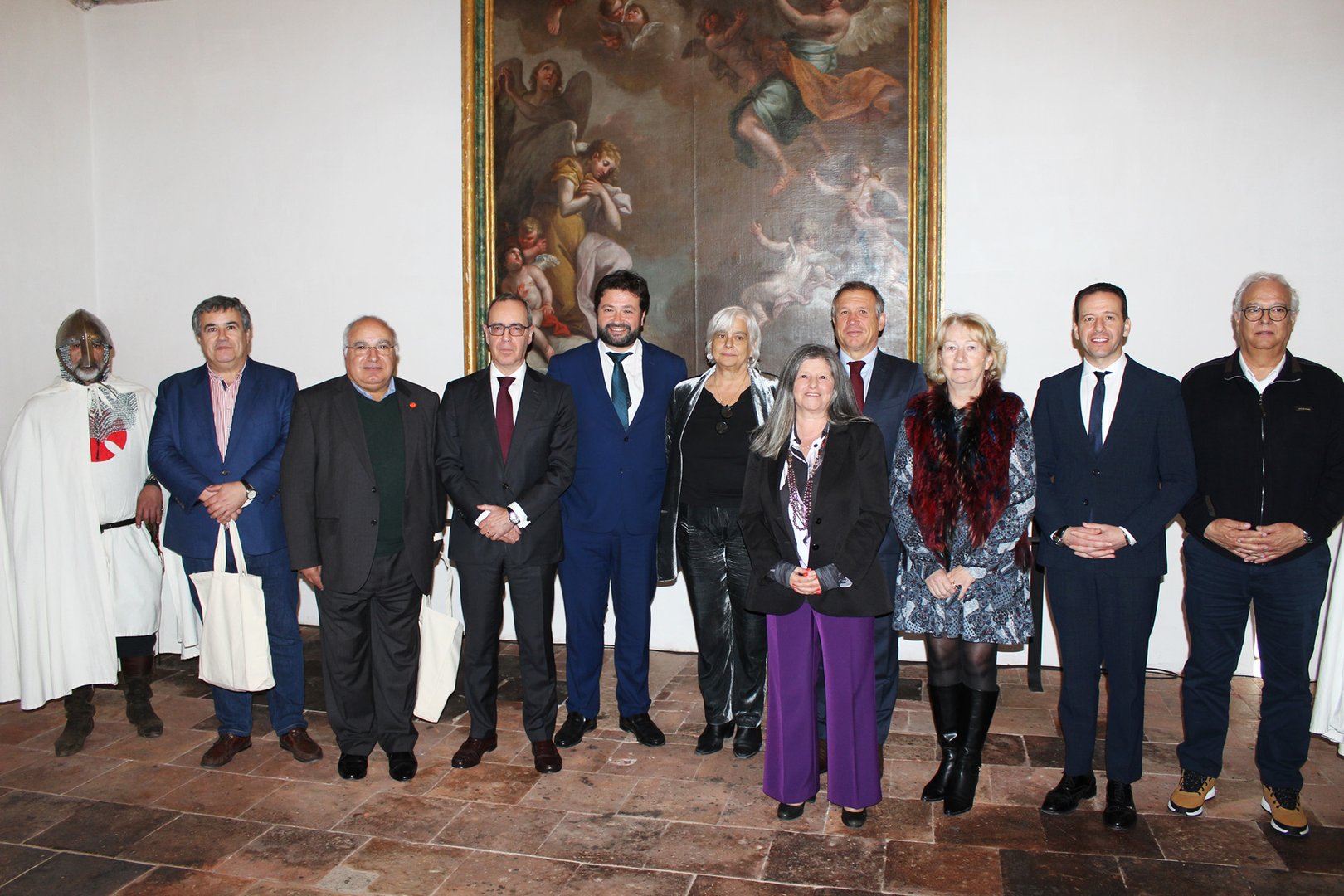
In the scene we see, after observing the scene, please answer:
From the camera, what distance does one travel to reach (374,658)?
3959mm

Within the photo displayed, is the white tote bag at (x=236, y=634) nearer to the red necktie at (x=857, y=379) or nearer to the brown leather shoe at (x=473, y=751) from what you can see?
the brown leather shoe at (x=473, y=751)

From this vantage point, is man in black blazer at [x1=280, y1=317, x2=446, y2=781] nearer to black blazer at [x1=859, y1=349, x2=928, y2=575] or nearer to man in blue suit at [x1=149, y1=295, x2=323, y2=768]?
man in blue suit at [x1=149, y1=295, x2=323, y2=768]

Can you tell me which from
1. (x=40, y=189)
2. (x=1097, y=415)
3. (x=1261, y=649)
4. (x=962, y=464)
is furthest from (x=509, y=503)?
(x=40, y=189)

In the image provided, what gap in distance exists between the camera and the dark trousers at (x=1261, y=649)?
332cm

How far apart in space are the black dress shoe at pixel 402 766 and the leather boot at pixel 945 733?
2.00 metres

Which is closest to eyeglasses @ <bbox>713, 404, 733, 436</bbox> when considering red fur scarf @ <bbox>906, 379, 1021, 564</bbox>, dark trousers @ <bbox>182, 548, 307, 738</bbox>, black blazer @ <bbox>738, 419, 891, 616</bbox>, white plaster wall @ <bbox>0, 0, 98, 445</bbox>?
black blazer @ <bbox>738, 419, 891, 616</bbox>

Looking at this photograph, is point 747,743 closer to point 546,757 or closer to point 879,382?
point 546,757

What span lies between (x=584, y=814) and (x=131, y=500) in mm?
2671

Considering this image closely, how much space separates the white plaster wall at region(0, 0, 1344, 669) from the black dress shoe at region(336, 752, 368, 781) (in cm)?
211

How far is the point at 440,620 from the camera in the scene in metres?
3.90

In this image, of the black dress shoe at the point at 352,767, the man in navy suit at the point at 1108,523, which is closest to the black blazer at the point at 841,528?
the man in navy suit at the point at 1108,523

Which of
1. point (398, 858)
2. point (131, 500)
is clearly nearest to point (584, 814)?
point (398, 858)

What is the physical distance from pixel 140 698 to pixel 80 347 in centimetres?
163

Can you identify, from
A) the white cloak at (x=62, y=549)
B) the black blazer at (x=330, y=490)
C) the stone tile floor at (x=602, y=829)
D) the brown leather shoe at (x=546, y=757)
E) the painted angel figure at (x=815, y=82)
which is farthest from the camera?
the painted angel figure at (x=815, y=82)
